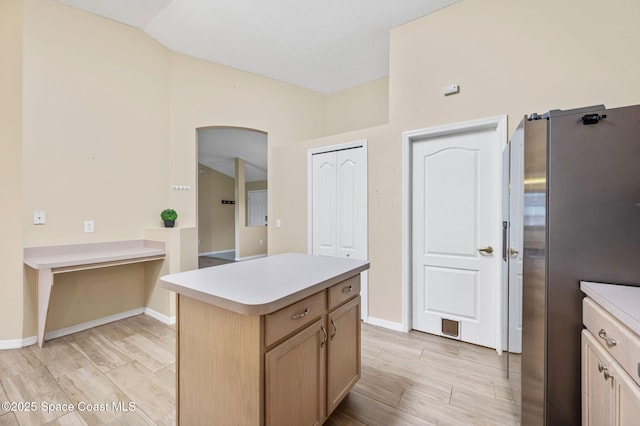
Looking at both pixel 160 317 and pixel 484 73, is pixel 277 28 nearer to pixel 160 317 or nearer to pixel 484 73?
pixel 484 73

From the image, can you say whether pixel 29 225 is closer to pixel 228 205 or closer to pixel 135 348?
pixel 135 348

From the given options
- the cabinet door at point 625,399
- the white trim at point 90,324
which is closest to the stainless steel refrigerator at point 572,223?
the cabinet door at point 625,399

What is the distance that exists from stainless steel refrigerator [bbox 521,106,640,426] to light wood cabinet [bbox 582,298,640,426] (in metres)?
0.07

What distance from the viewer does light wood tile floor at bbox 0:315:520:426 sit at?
1.68m

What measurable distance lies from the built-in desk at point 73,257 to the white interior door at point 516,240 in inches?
128

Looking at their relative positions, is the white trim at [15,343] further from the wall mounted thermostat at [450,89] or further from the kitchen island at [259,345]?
the wall mounted thermostat at [450,89]

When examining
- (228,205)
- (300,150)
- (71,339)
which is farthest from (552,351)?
(228,205)

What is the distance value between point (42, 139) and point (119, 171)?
0.66m

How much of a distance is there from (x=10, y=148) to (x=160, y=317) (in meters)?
2.14

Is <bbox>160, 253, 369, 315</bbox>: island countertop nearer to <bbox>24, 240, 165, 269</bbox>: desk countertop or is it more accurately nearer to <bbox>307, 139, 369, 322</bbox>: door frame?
<bbox>307, 139, 369, 322</bbox>: door frame

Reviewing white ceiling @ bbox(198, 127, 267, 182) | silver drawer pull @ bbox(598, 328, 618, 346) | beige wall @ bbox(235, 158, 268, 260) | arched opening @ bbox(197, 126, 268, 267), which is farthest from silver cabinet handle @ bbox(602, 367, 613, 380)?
beige wall @ bbox(235, 158, 268, 260)

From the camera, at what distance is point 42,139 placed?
257cm

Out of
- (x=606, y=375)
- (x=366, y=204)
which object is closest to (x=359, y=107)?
(x=366, y=204)

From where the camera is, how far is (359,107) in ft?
14.4
